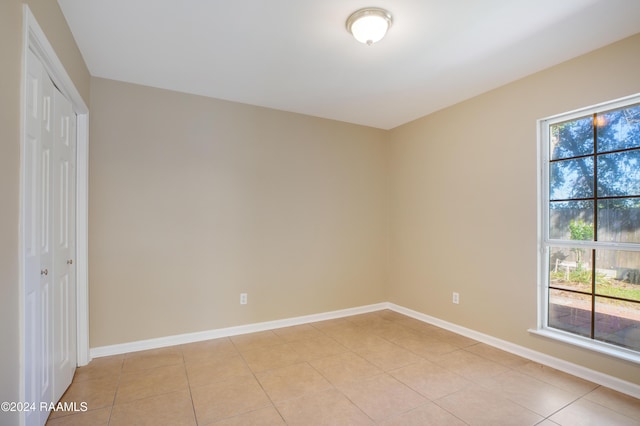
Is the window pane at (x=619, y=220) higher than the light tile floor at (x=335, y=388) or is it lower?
higher

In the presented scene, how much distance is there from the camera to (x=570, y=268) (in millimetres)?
2775

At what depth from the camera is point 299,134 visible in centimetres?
397

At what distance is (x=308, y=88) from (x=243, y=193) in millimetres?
1320

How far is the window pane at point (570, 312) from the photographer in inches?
105

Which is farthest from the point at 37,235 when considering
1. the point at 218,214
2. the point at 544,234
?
the point at 544,234

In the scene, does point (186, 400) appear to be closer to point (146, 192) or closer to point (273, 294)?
point (273, 294)

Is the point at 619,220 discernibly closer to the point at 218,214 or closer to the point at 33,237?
the point at 218,214

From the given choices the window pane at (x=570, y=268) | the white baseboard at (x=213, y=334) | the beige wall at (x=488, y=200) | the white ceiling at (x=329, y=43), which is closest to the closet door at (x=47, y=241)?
the white baseboard at (x=213, y=334)

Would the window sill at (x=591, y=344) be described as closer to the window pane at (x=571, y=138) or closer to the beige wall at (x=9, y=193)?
the window pane at (x=571, y=138)

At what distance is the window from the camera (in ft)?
7.93

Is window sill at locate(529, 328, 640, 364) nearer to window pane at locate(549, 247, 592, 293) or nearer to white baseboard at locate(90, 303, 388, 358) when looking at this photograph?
window pane at locate(549, 247, 592, 293)

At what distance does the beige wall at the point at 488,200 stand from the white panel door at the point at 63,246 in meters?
3.58

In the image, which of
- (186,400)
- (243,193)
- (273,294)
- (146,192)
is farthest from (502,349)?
(146,192)

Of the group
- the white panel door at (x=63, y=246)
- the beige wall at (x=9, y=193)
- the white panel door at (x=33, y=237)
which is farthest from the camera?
the white panel door at (x=63, y=246)
